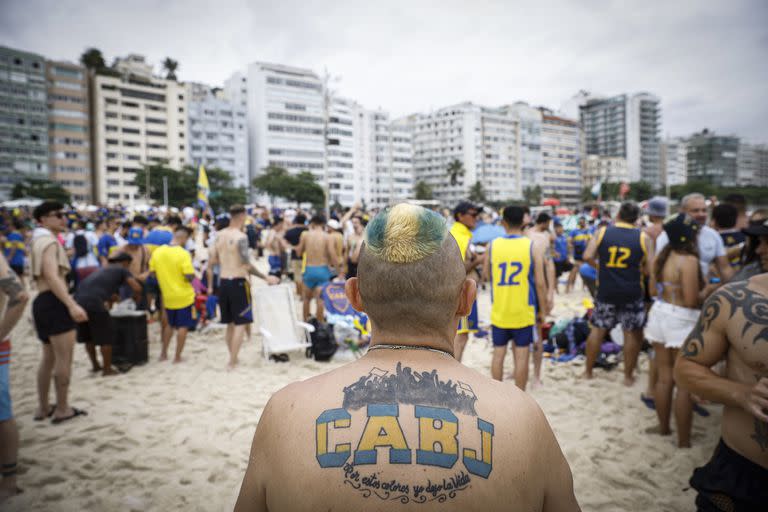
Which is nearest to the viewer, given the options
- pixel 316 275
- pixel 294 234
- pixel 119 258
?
pixel 119 258

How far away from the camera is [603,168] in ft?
406

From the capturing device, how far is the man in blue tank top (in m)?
4.87

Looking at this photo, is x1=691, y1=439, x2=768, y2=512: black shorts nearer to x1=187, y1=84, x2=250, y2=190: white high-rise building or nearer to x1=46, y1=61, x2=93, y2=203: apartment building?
x1=46, y1=61, x2=93, y2=203: apartment building

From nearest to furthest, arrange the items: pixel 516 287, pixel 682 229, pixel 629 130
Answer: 1. pixel 682 229
2. pixel 516 287
3. pixel 629 130

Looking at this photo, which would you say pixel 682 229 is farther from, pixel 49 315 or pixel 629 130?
pixel 629 130

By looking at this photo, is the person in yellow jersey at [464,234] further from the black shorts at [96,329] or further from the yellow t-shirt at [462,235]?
the black shorts at [96,329]

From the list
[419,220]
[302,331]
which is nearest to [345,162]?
[302,331]

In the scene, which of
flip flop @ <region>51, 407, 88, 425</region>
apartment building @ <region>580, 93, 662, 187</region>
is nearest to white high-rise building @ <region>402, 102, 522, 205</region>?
apartment building @ <region>580, 93, 662, 187</region>

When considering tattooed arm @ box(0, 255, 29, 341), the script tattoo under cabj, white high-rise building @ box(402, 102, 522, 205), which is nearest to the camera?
the script tattoo under cabj

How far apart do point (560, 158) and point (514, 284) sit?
123 m

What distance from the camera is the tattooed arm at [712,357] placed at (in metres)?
1.92

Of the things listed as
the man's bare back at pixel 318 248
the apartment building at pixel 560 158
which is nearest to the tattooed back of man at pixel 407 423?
the man's bare back at pixel 318 248

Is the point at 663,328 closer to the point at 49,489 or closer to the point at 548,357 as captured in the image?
the point at 548,357

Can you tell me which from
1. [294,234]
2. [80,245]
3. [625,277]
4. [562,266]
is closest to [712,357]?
[625,277]
